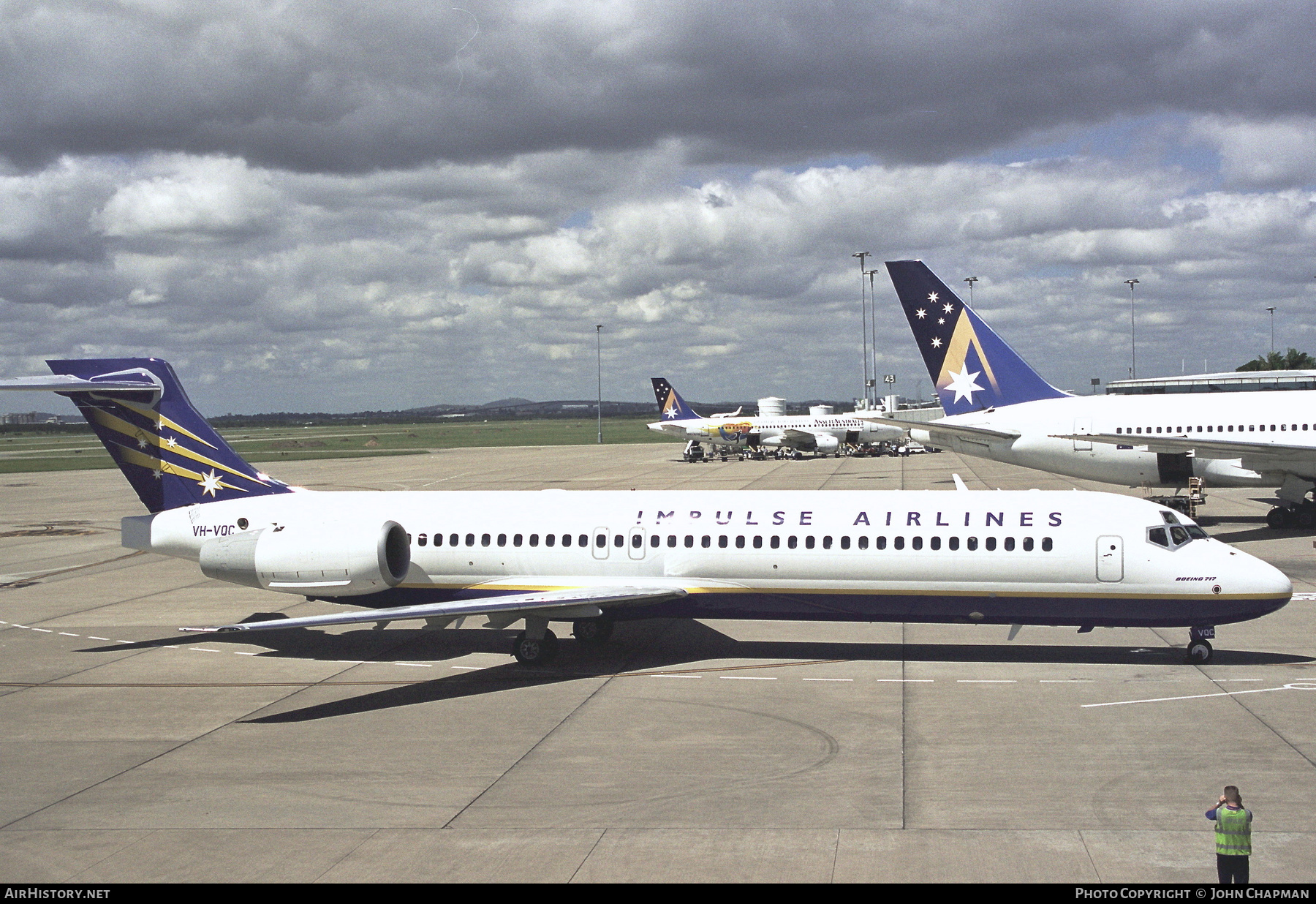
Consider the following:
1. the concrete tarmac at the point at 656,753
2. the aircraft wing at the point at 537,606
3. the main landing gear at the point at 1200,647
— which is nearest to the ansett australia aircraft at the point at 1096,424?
the concrete tarmac at the point at 656,753

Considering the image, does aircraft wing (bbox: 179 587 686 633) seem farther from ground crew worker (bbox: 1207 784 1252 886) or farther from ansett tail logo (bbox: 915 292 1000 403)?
ansett tail logo (bbox: 915 292 1000 403)

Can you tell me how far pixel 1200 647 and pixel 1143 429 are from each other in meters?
21.9

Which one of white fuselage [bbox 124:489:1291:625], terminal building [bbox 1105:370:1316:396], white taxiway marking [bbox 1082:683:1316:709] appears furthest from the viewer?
terminal building [bbox 1105:370:1316:396]

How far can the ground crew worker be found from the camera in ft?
30.8

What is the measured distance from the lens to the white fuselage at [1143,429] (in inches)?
1499

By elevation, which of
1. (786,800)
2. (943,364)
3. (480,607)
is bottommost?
(786,800)

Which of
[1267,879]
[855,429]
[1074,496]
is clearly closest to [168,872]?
[1267,879]

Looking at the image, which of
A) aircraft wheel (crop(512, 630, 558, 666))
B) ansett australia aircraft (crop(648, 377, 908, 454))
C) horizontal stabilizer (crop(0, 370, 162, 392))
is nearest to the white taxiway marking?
aircraft wheel (crop(512, 630, 558, 666))

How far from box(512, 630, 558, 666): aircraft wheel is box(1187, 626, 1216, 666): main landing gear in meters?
11.7

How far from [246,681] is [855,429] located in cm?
8021

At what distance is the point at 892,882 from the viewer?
34.9ft

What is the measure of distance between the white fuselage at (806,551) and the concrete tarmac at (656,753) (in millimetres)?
1099

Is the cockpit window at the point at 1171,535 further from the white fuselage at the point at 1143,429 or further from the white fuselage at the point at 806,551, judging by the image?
the white fuselage at the point at 1143,429

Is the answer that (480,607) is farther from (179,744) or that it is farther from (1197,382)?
(1197,382)
